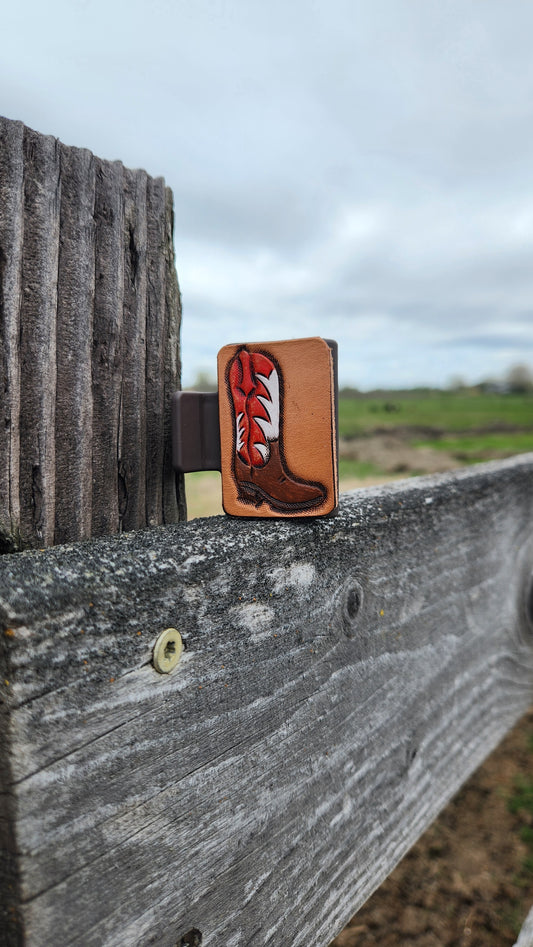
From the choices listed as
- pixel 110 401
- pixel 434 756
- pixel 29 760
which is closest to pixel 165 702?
pixel 29 760

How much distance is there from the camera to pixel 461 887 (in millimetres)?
2023

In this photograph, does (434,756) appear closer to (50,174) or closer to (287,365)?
(287,365)

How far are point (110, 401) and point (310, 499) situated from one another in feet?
1.18

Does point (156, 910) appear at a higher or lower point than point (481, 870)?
higher

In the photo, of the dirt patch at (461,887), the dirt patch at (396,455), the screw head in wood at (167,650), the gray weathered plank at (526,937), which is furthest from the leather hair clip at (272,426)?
the dirt patch at (396,455)

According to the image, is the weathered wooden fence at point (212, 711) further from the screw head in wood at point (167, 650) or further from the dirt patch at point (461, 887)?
the dirt patch at point (461, 887)

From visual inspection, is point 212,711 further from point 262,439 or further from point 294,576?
point 262,439

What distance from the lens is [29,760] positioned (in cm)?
65

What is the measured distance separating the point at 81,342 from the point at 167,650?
484mm

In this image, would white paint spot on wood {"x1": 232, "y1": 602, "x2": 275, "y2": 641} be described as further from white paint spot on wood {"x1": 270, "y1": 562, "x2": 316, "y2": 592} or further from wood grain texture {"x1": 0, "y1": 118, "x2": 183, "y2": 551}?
wood grain texture {"x1": 0, "y1": 118, "x2": 183, "y2": 551}

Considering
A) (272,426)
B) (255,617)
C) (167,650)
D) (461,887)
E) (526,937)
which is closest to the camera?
(167,650)

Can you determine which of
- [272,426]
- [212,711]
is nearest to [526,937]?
[212,711]

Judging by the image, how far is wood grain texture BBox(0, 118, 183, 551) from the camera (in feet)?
2.89

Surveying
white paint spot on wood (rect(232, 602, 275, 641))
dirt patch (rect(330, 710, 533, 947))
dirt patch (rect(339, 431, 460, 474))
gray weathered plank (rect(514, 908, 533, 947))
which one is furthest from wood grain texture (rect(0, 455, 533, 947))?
dirt patch (rect(339, 431, 460, 474))
